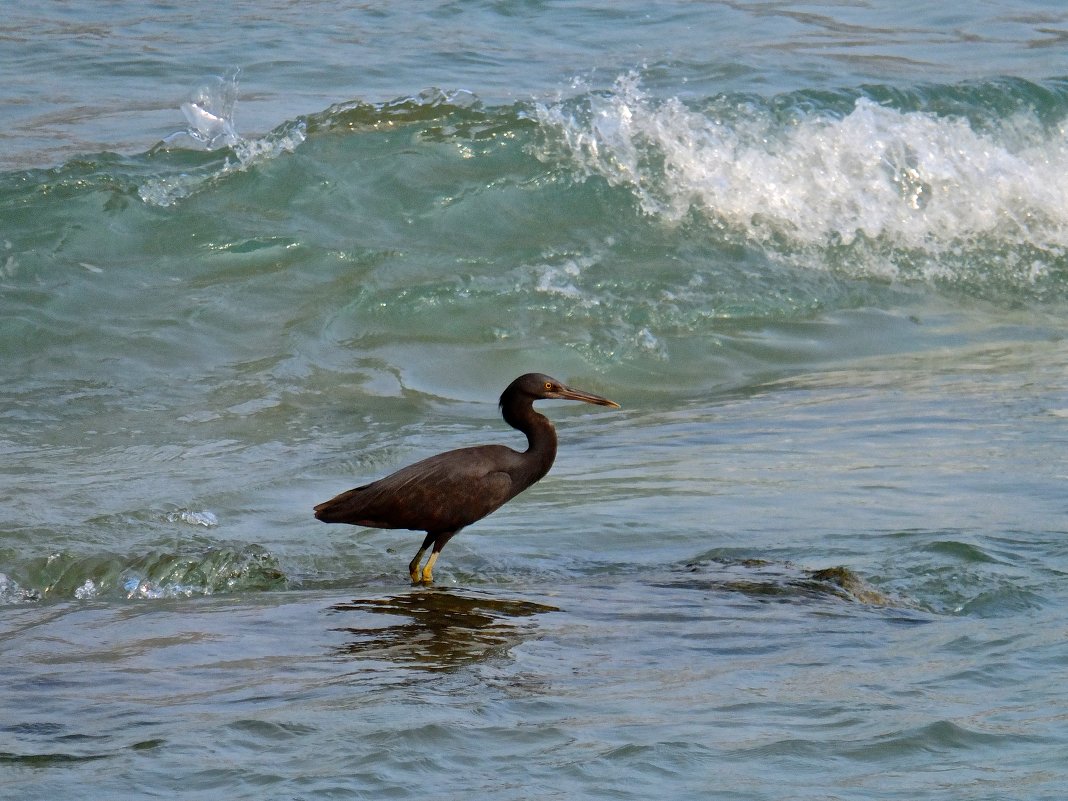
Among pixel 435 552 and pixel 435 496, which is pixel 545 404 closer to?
pixel 435 552

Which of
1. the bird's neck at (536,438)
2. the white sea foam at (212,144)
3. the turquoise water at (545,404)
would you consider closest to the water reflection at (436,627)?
the turquoise water at (545,404)

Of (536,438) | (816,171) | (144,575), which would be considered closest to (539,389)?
(536,438)

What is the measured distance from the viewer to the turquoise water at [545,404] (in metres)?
4.57

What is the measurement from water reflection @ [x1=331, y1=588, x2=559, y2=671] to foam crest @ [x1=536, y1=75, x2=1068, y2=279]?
307 inches

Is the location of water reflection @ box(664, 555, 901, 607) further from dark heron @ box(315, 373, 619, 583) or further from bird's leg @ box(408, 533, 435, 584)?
bird's leg @ box(408, 533, 435, 584)

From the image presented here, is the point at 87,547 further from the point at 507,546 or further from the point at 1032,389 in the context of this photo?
the point at 1032,389

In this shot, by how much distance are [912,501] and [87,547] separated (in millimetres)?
3546

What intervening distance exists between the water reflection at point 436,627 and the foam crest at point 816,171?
7.79 metres

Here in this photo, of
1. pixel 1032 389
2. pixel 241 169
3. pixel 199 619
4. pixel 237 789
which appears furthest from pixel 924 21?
pixel 237 789

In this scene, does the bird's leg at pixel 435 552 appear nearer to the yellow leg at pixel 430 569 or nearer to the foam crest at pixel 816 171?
the yellow leg at pixel 430 569

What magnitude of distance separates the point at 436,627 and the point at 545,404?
13.5ft

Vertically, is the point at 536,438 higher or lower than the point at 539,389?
lower

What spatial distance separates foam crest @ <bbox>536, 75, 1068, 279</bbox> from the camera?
536 inches

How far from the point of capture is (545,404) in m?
9.69
